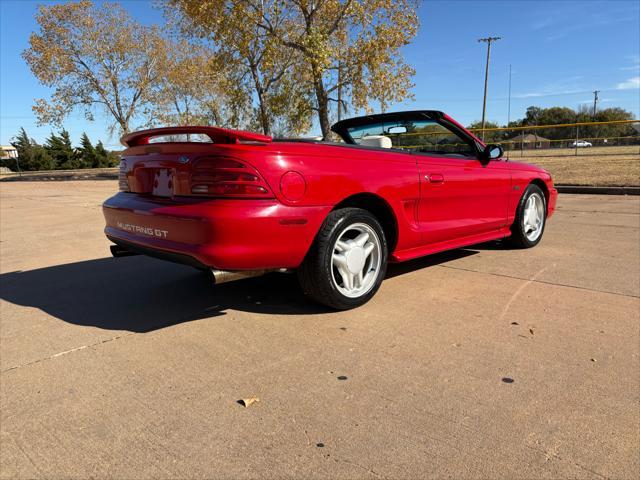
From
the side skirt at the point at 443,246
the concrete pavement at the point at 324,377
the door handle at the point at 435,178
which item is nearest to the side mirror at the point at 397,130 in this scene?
the door handle at the point at 435,178

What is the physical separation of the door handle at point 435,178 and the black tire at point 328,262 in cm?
75

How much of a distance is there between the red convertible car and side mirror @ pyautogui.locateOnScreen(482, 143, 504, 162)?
9cm

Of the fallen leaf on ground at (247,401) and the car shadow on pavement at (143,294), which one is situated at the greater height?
the car shadow on pavement at (143,294)

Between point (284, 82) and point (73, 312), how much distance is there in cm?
2064

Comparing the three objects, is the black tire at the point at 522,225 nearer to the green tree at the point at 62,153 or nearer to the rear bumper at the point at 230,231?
the rear bumper at the point at 230,231

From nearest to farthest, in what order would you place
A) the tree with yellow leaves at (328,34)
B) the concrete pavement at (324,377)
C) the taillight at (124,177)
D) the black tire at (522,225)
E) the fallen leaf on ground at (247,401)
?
the concrete pavement at (324,377), the fallen leaf on ground at (247,401), the taillight at (124,177), the black tire at (522,225), the tree with yellow leaves at (328,34)

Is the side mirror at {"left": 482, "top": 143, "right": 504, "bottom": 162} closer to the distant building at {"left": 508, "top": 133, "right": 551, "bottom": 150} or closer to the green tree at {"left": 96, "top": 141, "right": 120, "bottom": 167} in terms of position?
the distant building at {"left": 508, "top": 133, "right": 551, "bottom": 150}

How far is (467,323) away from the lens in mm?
3104

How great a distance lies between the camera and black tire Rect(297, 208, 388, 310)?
3090 mm

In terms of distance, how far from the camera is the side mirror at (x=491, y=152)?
4.56 metres

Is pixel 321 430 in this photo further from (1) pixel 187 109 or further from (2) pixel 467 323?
(1) pixel 187 109

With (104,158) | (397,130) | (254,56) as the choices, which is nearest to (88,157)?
(104,158)

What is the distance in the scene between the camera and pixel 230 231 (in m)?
2.73

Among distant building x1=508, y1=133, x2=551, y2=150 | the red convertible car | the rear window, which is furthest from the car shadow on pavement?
distant building x1=508, y1=133, x2=551, y2=150
